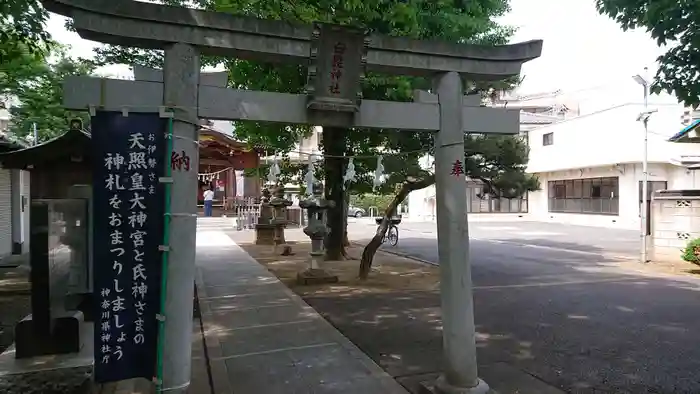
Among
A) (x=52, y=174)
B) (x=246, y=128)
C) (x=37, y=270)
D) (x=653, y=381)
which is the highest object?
(x=246, y=128)

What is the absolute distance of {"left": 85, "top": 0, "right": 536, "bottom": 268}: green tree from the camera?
21.6ft

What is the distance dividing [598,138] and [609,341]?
2830cm

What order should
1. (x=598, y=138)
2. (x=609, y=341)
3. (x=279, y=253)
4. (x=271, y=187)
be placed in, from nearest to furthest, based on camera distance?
(x=609, y=341) < (x=279, y=253) < (x=271, y=187) < (x=598, y=138)

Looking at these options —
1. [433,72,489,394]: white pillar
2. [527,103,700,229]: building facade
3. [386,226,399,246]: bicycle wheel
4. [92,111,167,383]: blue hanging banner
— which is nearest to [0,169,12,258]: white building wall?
[386,226,399,246]: bicycle wheel

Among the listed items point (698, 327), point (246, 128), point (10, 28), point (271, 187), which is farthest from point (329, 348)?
point (271, 187)

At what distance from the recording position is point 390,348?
630 centimetres

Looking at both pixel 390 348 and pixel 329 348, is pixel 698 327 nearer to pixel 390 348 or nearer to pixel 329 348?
pixel 390 348

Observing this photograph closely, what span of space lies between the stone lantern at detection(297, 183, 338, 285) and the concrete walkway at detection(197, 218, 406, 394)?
2.51ft

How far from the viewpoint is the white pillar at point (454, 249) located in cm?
445

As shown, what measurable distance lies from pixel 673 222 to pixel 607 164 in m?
17.9

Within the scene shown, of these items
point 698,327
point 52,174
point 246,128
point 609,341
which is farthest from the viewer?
point 246,128

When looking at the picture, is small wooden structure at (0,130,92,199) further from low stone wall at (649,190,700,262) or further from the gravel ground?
low stone wall at (649,190,700,262)

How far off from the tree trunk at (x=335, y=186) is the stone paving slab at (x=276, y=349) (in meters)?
4.27

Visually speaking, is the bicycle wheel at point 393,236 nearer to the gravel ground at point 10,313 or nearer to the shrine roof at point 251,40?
the gravel ground at point 10,313
